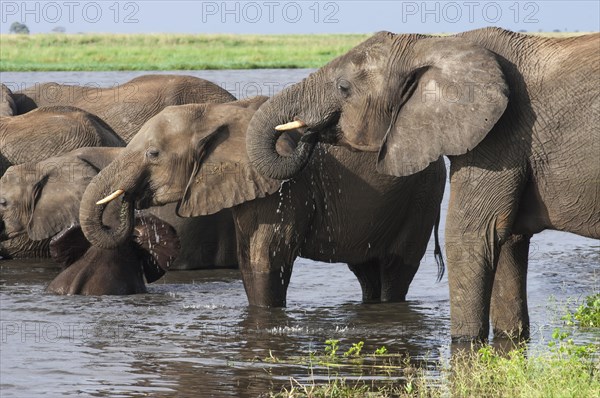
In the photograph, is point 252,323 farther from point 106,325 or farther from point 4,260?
point 4,260

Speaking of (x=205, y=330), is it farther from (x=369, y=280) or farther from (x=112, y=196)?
(x=369, y=280)

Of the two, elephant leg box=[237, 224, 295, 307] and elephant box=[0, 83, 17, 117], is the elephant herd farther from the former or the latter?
elephant box=[0, 83, 17, 117]

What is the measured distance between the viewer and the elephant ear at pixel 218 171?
9.55 meters

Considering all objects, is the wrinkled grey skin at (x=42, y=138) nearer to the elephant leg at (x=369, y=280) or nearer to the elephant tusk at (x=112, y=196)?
the elephant tusk at (x=112, y=196)

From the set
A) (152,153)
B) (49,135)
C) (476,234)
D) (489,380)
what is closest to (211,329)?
(152,153)

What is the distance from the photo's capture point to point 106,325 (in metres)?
9.57

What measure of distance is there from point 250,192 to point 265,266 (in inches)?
→ 20.5

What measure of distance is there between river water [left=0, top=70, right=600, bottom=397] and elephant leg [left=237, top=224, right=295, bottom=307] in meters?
0.11

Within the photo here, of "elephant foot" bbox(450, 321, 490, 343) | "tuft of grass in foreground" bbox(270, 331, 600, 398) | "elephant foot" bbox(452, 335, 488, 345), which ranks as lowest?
"tuft of grass in foreground" bbox(270, 331, 600, 398)

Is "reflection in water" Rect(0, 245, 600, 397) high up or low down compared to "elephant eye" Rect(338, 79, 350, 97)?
down

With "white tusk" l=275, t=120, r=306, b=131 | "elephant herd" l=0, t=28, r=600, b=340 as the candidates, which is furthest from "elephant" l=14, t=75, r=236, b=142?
"white tusk" l=275, t=120, r=306, b=131

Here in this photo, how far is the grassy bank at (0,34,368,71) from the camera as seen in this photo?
48312mm

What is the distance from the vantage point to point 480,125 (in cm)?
762

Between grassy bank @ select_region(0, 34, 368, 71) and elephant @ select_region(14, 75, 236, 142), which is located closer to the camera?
elephant @ select_region(14, 75, 236, 142)
